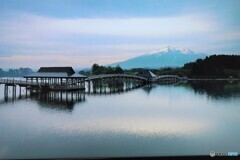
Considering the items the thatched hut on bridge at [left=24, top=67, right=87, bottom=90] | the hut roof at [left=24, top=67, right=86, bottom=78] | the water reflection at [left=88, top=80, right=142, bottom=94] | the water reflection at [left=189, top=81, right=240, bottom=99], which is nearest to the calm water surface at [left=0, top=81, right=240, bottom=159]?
the water reflection at [left=189, top=81, right=240, bottom=99]

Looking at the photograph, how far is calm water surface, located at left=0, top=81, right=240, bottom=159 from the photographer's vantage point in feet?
11.5

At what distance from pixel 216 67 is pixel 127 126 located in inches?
72.5

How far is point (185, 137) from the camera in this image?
367cm

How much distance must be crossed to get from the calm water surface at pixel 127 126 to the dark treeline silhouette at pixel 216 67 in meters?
0.24

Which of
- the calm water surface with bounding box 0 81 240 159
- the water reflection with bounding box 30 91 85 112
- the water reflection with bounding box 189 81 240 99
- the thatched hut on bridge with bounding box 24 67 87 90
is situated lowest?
the calm water surface with bounding box 0 81 240 159

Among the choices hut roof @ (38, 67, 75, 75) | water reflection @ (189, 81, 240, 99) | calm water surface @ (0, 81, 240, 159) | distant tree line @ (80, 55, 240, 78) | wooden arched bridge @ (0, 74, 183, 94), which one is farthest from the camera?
water reflection @ (189, 81, 240, 99)

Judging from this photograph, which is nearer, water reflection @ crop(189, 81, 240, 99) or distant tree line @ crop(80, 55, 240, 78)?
distant tree line @ crop(80, 55, 240, 78)

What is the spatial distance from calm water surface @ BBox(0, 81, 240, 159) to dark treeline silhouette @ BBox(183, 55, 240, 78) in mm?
240

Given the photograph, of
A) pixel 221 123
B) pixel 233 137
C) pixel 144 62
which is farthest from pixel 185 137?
pixel 144 62

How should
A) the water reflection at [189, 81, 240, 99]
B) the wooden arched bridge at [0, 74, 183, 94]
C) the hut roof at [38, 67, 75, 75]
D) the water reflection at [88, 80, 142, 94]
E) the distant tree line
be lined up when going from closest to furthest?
the hut roof at [38, 67, 75, 75] → the distant tree line → the wooden arched bridge at [0, 74, 183, 94] → the water reflection at [189, 81, 240, 99] → the water reflection at [88, 80, 142, 94]

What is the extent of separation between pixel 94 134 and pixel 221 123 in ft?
6.16

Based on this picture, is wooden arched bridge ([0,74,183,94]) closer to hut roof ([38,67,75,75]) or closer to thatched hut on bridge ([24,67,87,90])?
thatched hut on bridge ([24,67,87,90])

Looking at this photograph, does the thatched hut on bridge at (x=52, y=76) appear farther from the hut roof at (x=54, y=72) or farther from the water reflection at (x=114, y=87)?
the water reflection at (x=114, y=87)

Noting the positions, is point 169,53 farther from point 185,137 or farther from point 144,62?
point 185,137
